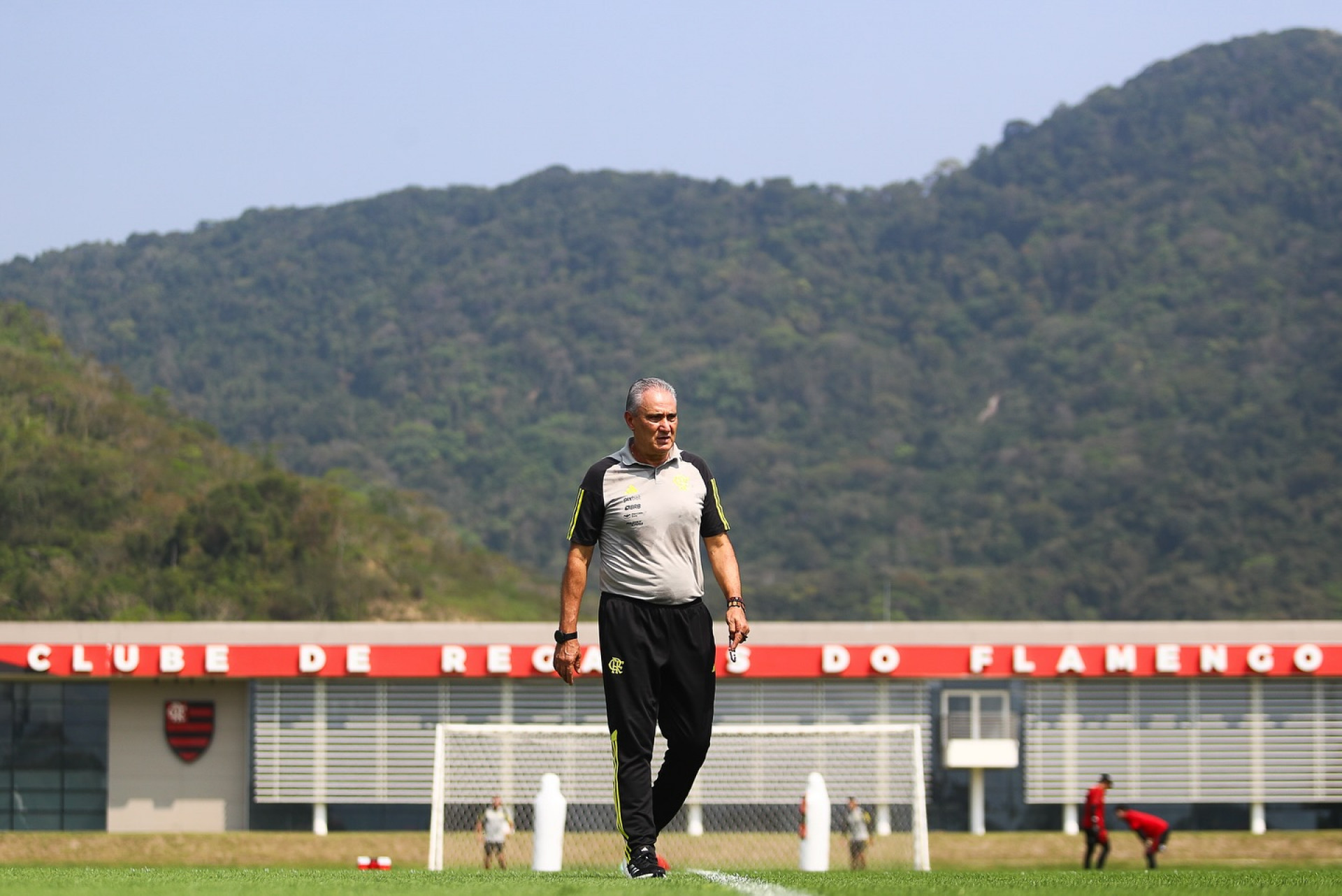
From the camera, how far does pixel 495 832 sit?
23375mm

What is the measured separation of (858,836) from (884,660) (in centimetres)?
820

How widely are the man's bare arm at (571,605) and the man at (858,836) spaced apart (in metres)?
17.2

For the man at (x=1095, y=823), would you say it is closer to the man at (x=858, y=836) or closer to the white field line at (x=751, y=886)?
the man at (x=858, y=836)

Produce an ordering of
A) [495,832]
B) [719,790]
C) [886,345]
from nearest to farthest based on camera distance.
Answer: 1. [495,832]
2. [719,790]
3. [886,345]

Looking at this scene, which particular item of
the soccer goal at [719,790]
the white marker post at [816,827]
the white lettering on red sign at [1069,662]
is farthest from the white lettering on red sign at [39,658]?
the white marker post at [816,827]

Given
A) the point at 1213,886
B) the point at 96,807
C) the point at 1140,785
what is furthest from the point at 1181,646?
the point at 1213,886

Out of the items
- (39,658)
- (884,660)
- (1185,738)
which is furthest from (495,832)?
(1185,738)

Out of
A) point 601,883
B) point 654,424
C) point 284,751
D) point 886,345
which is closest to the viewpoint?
point 601,883

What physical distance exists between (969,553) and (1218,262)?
3750 centimetres

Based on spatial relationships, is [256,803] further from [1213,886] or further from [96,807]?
[1213,886]

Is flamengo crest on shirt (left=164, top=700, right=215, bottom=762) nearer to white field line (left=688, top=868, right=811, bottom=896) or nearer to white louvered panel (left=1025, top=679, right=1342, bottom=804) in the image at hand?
white louvered panel (left=1025, top=679, right=1342, bottom=804)

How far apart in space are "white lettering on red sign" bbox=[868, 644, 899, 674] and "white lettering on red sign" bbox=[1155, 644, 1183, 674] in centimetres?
465

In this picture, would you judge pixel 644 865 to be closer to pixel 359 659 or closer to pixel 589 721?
pixel 359 659

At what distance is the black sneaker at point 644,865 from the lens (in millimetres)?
7555
